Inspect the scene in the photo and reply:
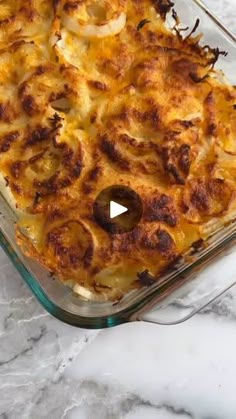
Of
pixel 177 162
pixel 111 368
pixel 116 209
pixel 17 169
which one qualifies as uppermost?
pixel 177 162

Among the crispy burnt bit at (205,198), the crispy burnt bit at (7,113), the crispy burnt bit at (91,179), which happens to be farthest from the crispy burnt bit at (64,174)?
the crispy burnt bit at (205,198)

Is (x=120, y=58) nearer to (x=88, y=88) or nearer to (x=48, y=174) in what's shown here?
(x=88, y=88)

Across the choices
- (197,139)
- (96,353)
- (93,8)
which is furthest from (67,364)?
(93,8)

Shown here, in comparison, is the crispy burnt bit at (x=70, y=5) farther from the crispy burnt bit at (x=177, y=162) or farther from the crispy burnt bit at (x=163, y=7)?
the crispy burnt bit at (x=177, y=162)

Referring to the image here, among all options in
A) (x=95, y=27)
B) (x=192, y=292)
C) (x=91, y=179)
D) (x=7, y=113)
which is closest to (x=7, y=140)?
(x=7, y=113)

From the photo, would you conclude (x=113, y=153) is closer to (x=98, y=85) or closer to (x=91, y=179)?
(x=91, y=179)

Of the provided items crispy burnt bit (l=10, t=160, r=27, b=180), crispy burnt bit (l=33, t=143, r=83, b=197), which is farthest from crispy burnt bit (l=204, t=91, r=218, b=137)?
crispy burnt bit (l=10, t=160, r=27, b=180)

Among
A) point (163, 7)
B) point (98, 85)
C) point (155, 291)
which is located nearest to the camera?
point (155, 291)

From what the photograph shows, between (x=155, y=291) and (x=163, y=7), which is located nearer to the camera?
(x=155, y=291)
